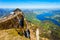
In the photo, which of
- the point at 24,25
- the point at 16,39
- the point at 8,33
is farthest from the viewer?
the point at 24,25

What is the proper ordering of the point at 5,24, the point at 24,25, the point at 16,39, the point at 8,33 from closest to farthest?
the point at 16,39 < the point at 8,33 < the point at 5,24 < the point at 24,25

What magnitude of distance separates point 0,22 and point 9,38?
7.43m

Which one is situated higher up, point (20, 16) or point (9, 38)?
point (20, 16)

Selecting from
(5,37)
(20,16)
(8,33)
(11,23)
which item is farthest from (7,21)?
(5,37)

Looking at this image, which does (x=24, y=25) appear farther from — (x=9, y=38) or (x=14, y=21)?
(x=9, y=38)

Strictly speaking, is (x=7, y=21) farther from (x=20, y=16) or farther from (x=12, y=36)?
(x=12, y=36)

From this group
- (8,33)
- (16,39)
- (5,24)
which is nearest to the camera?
(16,39)

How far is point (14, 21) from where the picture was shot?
1284 inches

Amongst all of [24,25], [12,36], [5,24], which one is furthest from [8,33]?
[24,25]

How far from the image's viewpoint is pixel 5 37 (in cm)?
2556

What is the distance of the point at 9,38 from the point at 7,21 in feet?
25.2

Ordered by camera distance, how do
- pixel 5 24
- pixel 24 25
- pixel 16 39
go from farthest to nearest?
pixel 24 25 < pixel 5 24 < pixel 16 39

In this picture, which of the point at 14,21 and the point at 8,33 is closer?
the point at 8,33

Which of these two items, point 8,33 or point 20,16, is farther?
point 20,16
